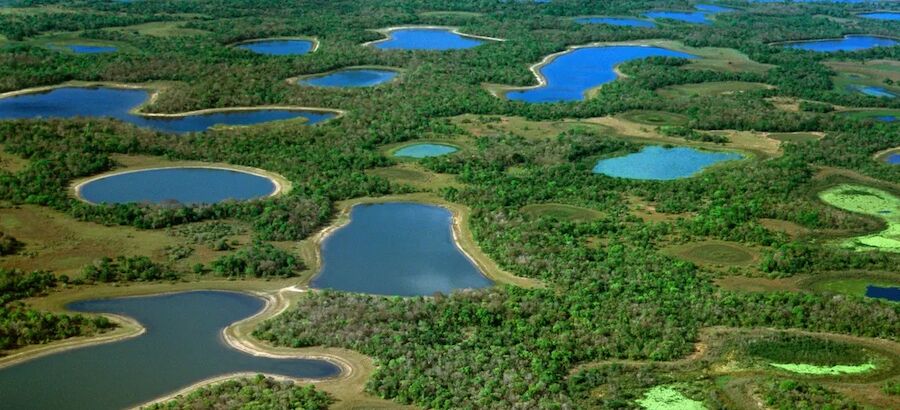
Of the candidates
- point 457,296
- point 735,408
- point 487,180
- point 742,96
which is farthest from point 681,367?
point 742,96

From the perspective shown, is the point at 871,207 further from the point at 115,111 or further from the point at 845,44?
the point at 845,44

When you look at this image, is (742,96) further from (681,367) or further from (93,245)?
(93,245)

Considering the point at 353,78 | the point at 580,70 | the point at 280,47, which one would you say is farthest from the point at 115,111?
the point at 580,70

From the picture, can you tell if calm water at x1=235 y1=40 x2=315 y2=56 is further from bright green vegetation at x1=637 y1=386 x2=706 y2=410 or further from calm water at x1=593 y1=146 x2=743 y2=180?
bright green vegetation at x1=637 y1=386 x2=706 y2=410

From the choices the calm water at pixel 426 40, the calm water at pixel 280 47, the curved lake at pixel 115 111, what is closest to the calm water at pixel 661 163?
the curved lake at pixel 115 111

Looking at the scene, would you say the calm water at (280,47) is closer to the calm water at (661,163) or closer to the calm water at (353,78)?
the calm water at (353,78)

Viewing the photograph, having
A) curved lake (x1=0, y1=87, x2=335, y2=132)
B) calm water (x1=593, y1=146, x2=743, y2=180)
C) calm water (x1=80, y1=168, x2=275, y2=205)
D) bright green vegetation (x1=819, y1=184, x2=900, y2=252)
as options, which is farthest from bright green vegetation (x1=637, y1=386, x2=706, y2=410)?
curved lake (x1=0, y1=87, x2=335, y2=132)
